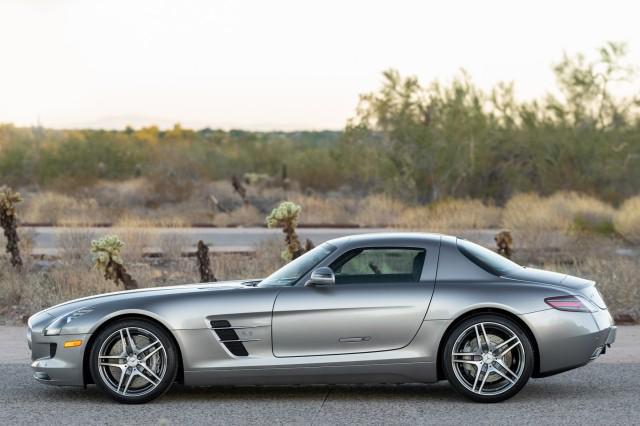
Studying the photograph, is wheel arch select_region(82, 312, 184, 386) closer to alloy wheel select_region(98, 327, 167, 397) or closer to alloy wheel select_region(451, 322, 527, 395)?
alloy wheel select_region(98, 327, 167, 397)

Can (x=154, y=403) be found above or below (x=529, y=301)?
below

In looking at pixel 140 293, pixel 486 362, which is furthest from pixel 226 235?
pixel 486 362

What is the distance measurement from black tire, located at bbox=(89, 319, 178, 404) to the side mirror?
1.21 meters

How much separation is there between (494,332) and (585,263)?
10.4 meters

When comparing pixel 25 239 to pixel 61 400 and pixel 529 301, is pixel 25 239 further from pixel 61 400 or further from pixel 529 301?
pixel 529 301

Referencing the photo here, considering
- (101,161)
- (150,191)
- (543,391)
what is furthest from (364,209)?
(543,391)

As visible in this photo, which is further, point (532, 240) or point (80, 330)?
point (532, 240)

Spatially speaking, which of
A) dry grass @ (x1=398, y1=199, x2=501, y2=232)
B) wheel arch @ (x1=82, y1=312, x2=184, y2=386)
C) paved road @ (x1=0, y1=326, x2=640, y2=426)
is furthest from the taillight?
dry grass @ (x1=398, y1=199, x2=501, y2=232)

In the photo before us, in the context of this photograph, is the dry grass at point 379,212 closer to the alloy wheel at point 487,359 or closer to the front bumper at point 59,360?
the alloy wheel at point 487,359

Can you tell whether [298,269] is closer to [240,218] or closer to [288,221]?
[288,221]

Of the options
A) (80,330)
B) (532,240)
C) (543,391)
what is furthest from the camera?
(532,240)

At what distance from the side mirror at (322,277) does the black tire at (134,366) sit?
121 cm

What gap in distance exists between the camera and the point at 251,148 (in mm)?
Result: 60500

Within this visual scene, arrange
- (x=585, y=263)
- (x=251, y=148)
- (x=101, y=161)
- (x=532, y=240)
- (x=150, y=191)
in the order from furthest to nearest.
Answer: (x=251, y=148)
(x=101, y=161)
(x=150, y=191)
(x=532, y=240)
(x=585, y=263)
